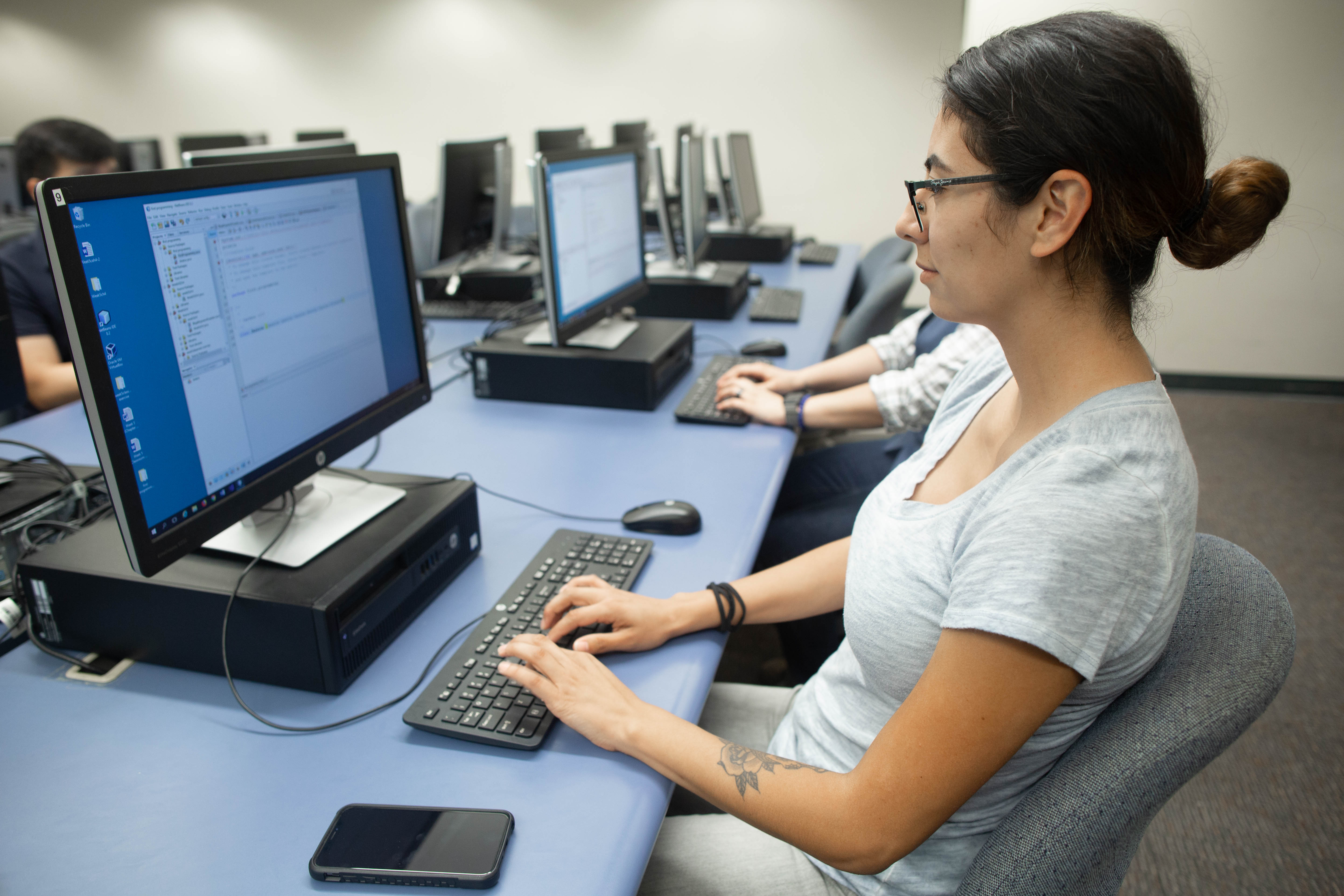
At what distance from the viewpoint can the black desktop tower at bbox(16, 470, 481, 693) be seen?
0.84m

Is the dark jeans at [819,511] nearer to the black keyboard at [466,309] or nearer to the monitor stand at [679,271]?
the monitor stand at [679,271]

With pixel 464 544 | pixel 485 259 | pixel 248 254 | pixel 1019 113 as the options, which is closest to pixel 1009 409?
pixel 1019 113

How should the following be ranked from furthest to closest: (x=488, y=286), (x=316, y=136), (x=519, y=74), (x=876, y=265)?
(x=519, y=74) < (x=316, y=136) < (x=876, y=265) < (x=488, y=286)

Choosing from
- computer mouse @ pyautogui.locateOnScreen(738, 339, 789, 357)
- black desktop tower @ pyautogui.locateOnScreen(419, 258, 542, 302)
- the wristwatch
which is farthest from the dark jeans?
black desktop tower @ pyautogui.locateOnScreen(419, 258, 542, 302)

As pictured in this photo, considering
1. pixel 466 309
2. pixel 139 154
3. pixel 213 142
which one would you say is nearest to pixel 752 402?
pixel 466 309

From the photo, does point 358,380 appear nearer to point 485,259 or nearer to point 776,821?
point 776,821

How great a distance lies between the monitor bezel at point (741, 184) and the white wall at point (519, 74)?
1.63 metres

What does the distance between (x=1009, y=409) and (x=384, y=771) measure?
0.75 metres

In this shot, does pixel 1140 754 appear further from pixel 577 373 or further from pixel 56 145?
pixel 56 145

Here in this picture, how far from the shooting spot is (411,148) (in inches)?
239

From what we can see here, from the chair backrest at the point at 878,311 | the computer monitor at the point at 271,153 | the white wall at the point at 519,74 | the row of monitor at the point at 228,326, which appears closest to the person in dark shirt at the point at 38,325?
the computer monitor at the point at 271,153

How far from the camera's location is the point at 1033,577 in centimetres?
61

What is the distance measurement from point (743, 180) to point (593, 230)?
6.19ft

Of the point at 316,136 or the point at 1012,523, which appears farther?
the point at 316,136
